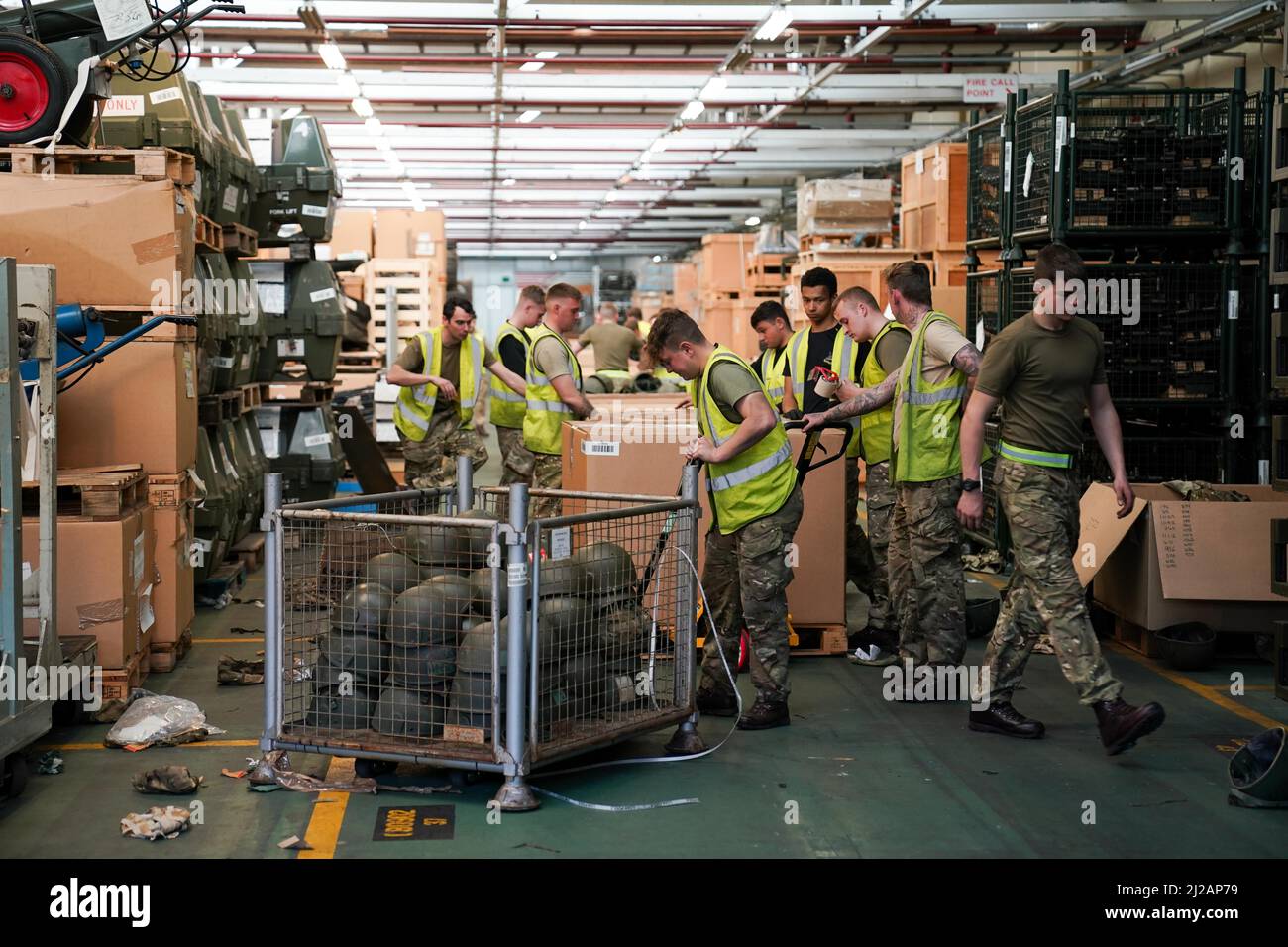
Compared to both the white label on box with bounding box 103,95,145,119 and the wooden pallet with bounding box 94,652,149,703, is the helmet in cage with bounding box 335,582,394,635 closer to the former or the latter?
the wooden pallet with bounding box 94,652,149,703

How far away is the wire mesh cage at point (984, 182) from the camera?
10.1 m

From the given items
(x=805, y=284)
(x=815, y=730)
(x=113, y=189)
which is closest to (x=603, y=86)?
(x=805, y=284)

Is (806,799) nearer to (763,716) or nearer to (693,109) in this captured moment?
(763,716)

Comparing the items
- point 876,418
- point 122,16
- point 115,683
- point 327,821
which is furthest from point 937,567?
point 122,16

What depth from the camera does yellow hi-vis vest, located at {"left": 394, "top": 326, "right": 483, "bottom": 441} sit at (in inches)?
375

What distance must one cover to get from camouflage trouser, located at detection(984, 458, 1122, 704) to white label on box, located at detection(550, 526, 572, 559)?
203cm

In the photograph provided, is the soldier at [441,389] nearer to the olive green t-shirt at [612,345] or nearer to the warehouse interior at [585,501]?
the warehouse interior at [585,501]

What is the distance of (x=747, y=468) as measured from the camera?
5965 millimetres

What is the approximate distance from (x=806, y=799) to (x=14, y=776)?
301cm

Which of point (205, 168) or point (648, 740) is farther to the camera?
point (205, 168)

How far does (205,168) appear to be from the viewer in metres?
9.06

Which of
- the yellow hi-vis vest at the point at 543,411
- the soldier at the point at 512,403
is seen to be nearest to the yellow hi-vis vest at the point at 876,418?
the yellow hi-vis vest at the point at 543,411
